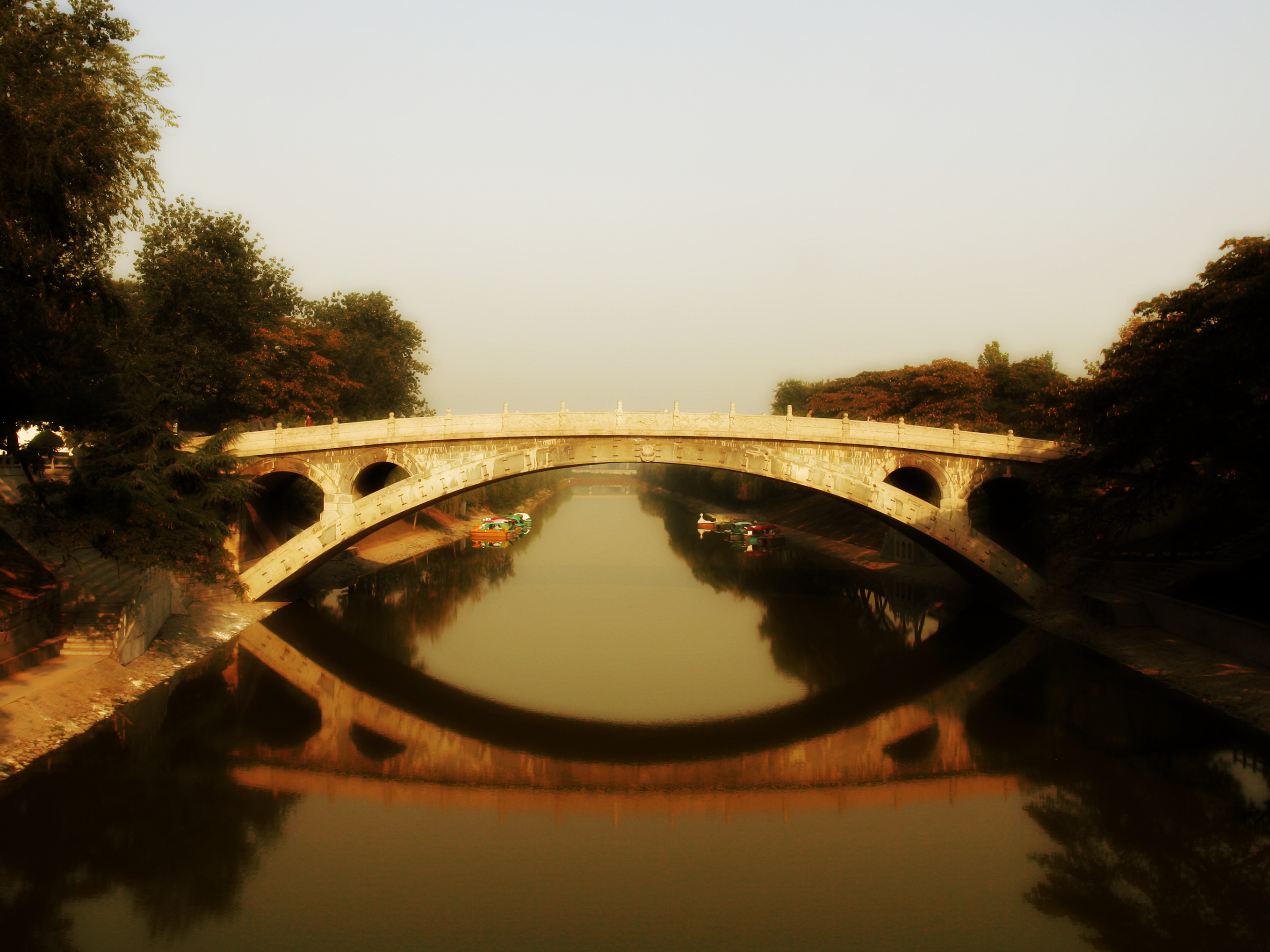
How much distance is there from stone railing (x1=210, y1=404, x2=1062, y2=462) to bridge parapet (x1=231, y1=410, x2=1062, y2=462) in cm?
2

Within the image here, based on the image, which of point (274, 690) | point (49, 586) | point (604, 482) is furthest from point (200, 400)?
point (604, 482)

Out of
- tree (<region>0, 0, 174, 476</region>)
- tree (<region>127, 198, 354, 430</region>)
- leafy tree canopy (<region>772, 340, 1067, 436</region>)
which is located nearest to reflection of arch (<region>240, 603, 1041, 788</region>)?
tree (<region>0, 0, 174, 476</region>)

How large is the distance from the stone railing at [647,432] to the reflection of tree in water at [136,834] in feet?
39.4

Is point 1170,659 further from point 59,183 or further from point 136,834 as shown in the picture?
point 59,183

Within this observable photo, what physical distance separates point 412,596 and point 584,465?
42.6 ft

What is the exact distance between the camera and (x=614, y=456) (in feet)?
93.5

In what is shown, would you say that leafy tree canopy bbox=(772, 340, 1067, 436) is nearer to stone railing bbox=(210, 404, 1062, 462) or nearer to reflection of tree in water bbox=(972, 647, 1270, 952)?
stone railing bbox=(210, 404, 1062, 462)

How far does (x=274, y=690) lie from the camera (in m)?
21.9

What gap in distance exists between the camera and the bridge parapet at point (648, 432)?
27922mm

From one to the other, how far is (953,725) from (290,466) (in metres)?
21.8

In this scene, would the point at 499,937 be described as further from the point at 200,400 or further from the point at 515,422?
the point at 200,400

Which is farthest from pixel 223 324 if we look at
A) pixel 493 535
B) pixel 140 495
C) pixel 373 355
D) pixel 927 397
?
pixel 927 397

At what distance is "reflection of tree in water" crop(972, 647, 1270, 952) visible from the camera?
11.4 metres

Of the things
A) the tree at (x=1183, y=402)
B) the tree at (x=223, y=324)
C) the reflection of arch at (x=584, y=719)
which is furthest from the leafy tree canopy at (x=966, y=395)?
the tree at (x=223, y=324)
